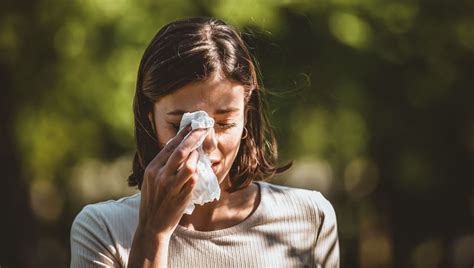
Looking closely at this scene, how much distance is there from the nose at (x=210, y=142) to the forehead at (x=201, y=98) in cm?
7

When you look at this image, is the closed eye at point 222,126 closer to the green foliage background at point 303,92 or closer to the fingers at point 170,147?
the fingers at point 170,147

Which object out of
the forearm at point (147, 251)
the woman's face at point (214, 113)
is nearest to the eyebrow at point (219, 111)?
the woman's face at point (214, 113)

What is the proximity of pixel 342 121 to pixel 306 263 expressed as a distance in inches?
133

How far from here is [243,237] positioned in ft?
10.6

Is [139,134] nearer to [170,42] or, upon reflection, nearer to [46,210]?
[170,42]

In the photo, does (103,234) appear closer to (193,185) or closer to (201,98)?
(193,185)

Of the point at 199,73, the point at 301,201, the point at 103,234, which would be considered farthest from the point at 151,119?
the point at 301,201

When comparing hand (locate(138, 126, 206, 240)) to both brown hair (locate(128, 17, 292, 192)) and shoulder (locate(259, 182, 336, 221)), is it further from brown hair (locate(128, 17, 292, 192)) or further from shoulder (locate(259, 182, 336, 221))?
shoulder (locate(259, 182, 336, 221))

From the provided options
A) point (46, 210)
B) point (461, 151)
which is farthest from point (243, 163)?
point (46, 210)

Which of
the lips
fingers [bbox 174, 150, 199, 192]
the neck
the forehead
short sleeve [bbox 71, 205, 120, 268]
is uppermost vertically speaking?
the forehead

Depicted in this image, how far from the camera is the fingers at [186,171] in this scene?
2.72 meters

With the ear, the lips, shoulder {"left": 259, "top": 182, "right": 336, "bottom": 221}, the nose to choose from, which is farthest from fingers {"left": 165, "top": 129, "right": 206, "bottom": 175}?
shoulder {"left": 259, "top": 182, "right": 336, "bottom": 221}

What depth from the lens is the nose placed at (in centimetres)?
287

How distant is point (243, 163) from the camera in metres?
3.30
